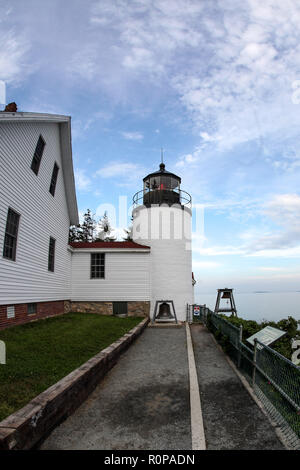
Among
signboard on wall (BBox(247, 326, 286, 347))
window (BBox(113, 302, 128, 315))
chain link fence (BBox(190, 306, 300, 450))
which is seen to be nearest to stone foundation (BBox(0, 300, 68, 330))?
window (BBox(113, 302, 128, 315))

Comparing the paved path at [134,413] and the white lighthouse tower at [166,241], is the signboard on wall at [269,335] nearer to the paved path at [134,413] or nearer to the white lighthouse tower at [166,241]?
the paved path at [134,413]

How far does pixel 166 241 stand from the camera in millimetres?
20844

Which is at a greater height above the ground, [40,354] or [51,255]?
[51,255]

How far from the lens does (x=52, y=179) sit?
15047mm

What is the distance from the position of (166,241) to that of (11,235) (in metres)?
11.9

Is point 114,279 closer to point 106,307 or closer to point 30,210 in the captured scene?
point 106,307

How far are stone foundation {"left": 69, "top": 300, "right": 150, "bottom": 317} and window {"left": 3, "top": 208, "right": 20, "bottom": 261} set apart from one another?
8.41 metres

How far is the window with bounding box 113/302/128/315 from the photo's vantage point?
730 inches

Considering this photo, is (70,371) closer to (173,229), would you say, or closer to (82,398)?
(82,398)

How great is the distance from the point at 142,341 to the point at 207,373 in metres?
4.90

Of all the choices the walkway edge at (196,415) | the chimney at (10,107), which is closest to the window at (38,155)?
the chimney at (10,107)

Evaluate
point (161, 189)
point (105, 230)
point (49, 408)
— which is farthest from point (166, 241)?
point (105, 230)

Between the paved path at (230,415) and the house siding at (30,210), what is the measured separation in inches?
287

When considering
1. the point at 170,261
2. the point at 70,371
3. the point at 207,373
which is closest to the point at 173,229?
the point at 170,261
